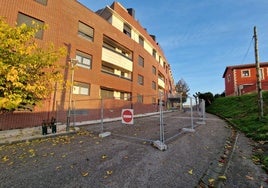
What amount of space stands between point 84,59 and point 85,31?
10.1 feet

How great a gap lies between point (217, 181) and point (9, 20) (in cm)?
1448

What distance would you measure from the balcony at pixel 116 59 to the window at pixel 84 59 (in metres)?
2.17

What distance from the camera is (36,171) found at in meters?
4.26

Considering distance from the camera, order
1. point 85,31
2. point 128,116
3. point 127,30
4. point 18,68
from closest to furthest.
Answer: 1. point 18,68
2. point 128,116
3. point 85,31
4. point 127,30

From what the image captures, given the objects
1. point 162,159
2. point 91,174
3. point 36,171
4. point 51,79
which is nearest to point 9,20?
point 51,79

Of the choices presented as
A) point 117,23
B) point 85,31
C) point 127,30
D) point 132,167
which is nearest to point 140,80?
point 127,30

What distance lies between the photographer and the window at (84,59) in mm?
15086

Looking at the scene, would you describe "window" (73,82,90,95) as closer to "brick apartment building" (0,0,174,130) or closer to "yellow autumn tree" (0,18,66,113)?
"brick apartment building" (0,0,174,130)

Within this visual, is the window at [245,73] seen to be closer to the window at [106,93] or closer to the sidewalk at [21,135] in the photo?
the window at [106,93]

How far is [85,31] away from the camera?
16016mm

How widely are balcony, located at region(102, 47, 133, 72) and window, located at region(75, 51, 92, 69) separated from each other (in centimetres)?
217

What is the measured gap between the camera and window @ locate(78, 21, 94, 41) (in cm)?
1555

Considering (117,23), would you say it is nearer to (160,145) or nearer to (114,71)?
(114,71)

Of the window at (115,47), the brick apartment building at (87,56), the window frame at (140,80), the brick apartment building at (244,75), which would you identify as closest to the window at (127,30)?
the brick apartment building at (87,56)
